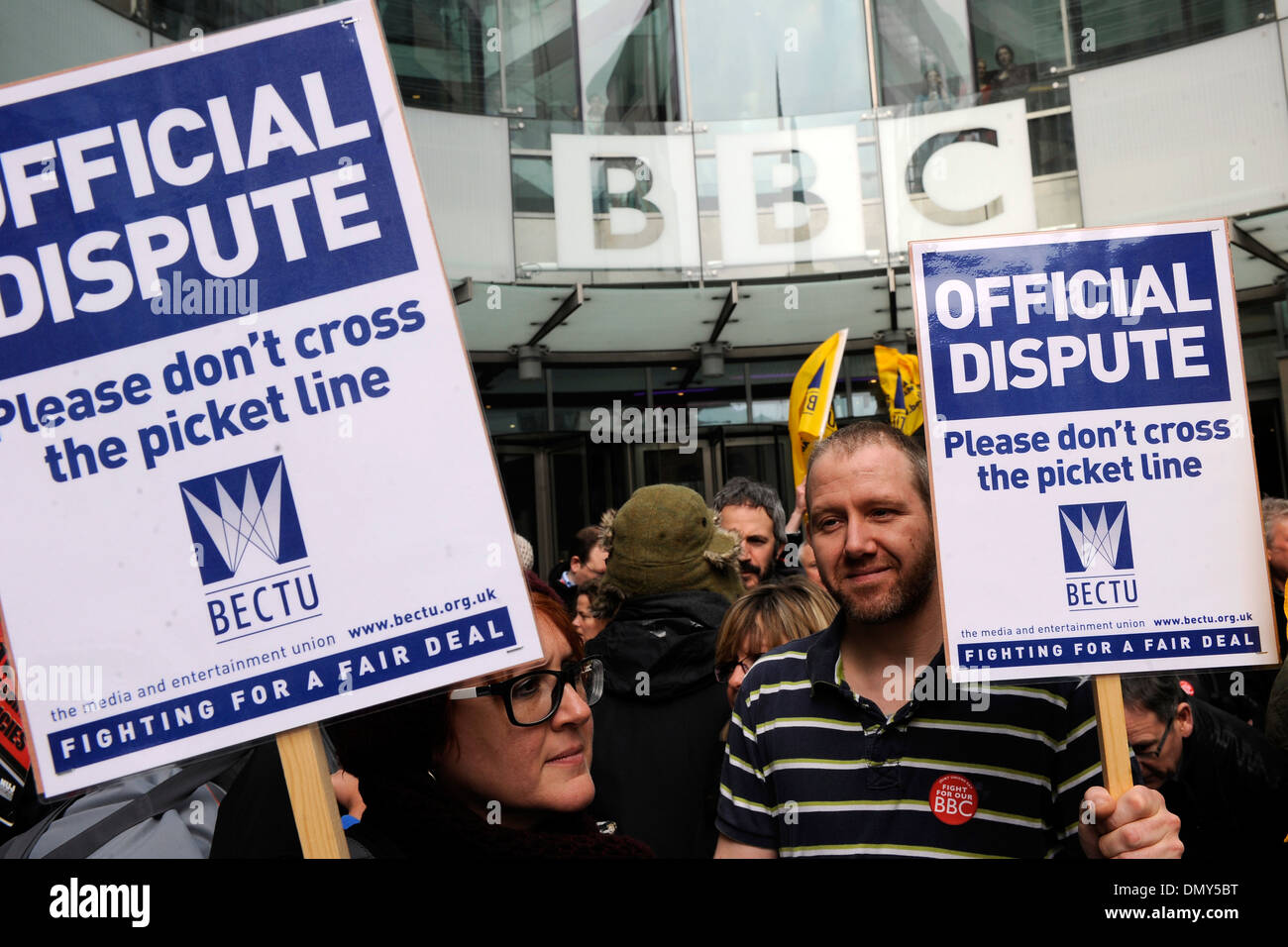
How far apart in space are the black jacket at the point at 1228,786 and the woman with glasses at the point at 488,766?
1690mm

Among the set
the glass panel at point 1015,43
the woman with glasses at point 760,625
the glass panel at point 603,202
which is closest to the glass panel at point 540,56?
the glass panel at point 603,202

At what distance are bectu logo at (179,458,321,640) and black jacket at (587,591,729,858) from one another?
148cm

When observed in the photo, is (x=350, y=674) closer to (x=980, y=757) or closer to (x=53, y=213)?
(x=53, y=213)

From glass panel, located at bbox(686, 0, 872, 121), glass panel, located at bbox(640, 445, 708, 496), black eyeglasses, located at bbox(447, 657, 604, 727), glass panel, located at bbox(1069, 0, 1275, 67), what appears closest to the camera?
black eyeglasses, located at bbox(447, 657, 604, 727)

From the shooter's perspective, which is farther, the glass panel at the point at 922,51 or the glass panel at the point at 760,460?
the glass panel at the point at 760,460

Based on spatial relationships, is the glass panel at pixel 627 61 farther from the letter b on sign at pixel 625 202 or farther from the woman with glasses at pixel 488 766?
the woman with glasses at pixel 488 766

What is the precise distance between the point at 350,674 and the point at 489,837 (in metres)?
0.40

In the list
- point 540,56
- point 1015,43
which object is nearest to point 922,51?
point 1015,43

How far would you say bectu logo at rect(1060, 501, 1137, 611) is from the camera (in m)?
1.83

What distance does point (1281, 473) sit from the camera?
10.9 meters

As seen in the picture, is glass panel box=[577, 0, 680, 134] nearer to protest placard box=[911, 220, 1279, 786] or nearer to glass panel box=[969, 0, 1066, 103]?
glass panel box=[969, 0, 1066, 103]
